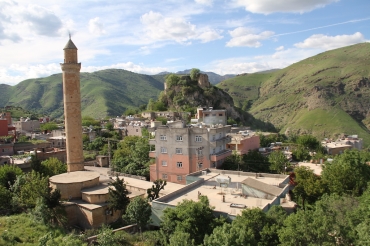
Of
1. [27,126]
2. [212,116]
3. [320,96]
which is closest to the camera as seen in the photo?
[212,116]

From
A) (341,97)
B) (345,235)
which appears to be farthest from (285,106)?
(345,235)

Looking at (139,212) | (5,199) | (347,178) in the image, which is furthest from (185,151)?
(5,199)

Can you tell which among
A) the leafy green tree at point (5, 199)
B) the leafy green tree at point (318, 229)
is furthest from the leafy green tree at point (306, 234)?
the leafy green tree at point (5, 199)

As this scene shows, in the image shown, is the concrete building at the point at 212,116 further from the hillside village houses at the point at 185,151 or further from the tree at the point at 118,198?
the tree at the point at 118,198

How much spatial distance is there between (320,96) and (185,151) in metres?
91.0

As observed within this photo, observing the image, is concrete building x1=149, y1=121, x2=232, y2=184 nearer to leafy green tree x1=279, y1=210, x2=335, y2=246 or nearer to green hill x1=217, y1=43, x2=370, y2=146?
leafy green tree x1=279, y1=210, x2=335, y2=246

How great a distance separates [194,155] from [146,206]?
12088 millimetres

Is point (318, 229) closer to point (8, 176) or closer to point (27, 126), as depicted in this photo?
point (8, 176)

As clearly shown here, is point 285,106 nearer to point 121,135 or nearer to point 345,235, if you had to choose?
point 121,135

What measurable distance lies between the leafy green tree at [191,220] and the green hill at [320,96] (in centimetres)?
7444

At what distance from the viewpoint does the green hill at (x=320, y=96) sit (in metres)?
94.8

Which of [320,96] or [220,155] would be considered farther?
[320,96]

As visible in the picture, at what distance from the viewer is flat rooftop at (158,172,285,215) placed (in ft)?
62.1

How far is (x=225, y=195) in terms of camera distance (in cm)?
2155
